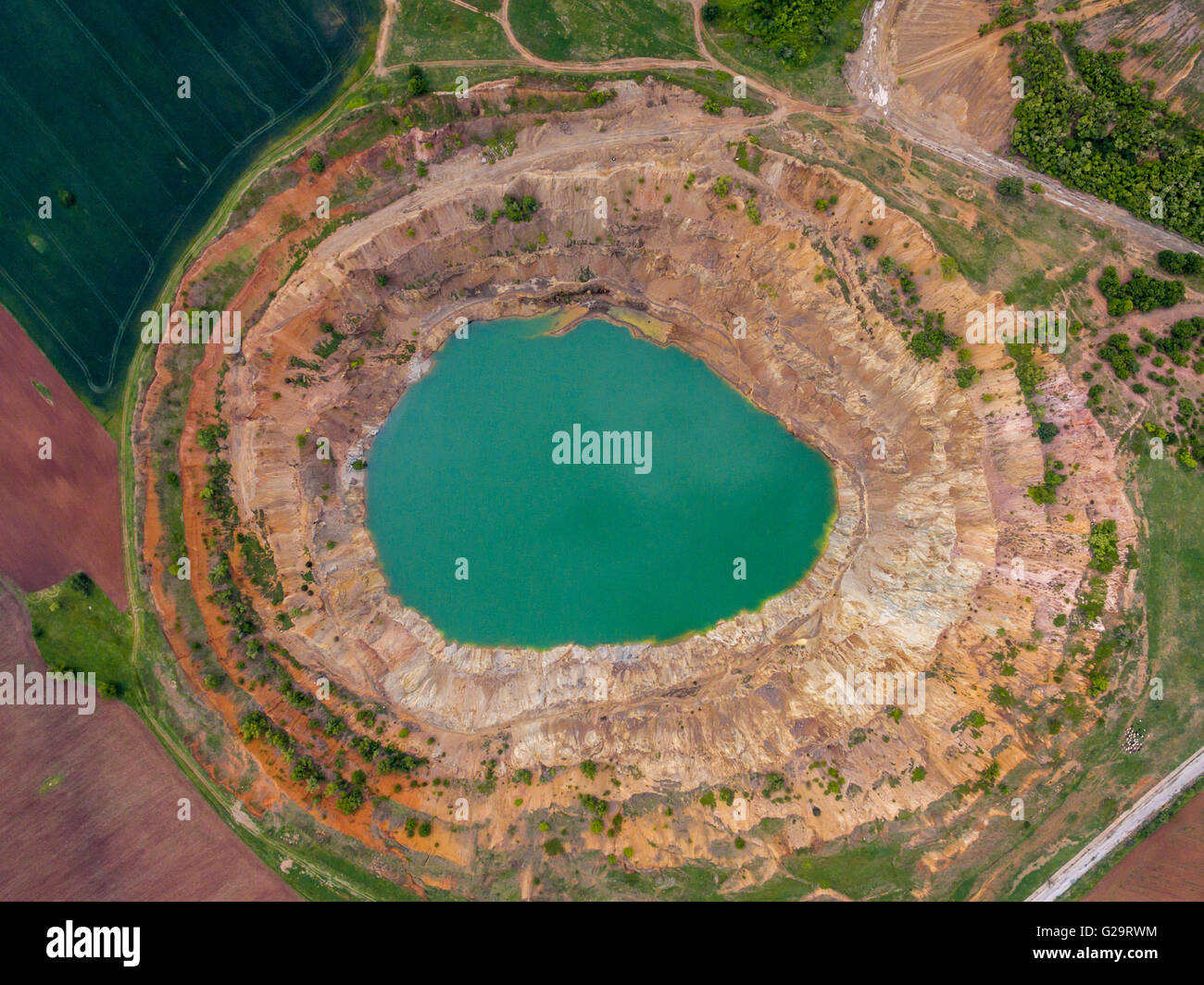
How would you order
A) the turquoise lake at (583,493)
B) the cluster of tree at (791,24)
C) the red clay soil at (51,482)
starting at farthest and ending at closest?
the turquoise lake at (583,493) < the red clay soil at (51,482) < the cluster of tree at (791,24)

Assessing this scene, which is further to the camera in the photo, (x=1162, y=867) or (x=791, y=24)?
(x=791, y=24)

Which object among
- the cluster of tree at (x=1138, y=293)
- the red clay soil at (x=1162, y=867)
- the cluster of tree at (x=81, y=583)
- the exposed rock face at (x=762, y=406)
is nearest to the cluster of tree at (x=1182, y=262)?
the cluster of tree at (x=1138, y=293)

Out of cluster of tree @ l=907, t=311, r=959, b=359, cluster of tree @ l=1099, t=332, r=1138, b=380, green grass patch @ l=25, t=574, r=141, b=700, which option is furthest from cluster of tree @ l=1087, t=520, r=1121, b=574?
green grass patch @ l=25, t=574, r=141, b=700

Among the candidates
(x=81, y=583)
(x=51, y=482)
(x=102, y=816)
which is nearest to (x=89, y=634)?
(x=81, y=583)

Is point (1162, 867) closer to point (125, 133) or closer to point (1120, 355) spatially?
point (1120, 355)

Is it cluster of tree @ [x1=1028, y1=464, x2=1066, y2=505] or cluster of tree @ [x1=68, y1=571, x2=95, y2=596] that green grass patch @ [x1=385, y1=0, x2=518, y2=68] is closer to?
cluster of tree @ [x1=68, y1=571, x2=95, y2=596]

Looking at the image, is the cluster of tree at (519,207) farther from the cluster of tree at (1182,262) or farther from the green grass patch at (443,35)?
the cluster of tree at (1182,262)
